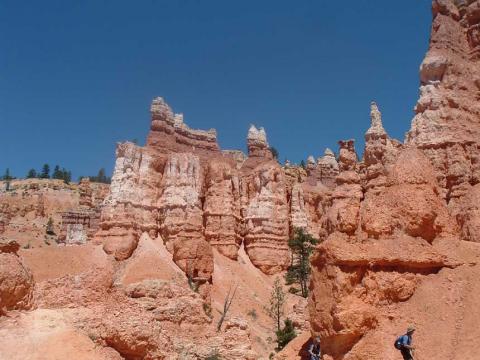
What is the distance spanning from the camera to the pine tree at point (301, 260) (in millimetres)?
45656

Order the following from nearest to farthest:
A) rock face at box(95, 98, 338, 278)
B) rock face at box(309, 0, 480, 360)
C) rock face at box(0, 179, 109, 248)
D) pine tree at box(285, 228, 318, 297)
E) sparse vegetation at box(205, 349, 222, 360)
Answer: rock face at box(309, 0, 480, 360) → sparse vegetation at box(205, 349, 222, 360) → rock face at box(95, 98, 338, 278) → pine tree at box(285, 228, 318, 297) → rock face at box(0, 179, 109, 248)

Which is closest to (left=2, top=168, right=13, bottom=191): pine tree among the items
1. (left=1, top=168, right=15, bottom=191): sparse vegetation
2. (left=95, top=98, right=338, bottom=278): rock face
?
(left=1, top=168, right=15, bottom=191): sparse vegetation

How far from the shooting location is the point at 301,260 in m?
46.8

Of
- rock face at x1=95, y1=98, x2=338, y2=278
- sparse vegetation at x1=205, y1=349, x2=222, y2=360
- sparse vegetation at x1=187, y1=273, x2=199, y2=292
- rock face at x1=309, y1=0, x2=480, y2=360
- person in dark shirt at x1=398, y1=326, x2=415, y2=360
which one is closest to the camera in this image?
person in dark shirt at x1=398, y1=326, x2=415, y2=360

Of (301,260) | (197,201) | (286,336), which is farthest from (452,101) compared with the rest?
(197,201)

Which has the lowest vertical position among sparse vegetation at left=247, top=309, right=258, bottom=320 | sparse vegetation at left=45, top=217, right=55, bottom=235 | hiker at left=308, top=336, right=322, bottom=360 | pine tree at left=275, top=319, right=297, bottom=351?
pine tree at left=275, top=319, right=297, bottom=351

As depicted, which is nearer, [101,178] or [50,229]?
[50,229]

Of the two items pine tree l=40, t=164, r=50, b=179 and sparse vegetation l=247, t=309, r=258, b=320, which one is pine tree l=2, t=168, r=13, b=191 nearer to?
pine tree l=40, t=164, r=50, b=179

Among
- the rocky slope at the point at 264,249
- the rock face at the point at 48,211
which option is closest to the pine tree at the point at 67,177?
the rock face at the point at 48,211

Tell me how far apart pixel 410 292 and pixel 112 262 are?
92.4 feet

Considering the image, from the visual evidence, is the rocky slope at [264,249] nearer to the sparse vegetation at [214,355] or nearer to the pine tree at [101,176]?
the sparse vegetation at [214,355]

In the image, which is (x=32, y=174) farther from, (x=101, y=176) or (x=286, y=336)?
(x=286, y=336)

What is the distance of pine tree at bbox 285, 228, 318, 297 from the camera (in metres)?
45.7

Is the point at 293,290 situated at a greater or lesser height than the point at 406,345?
greater
